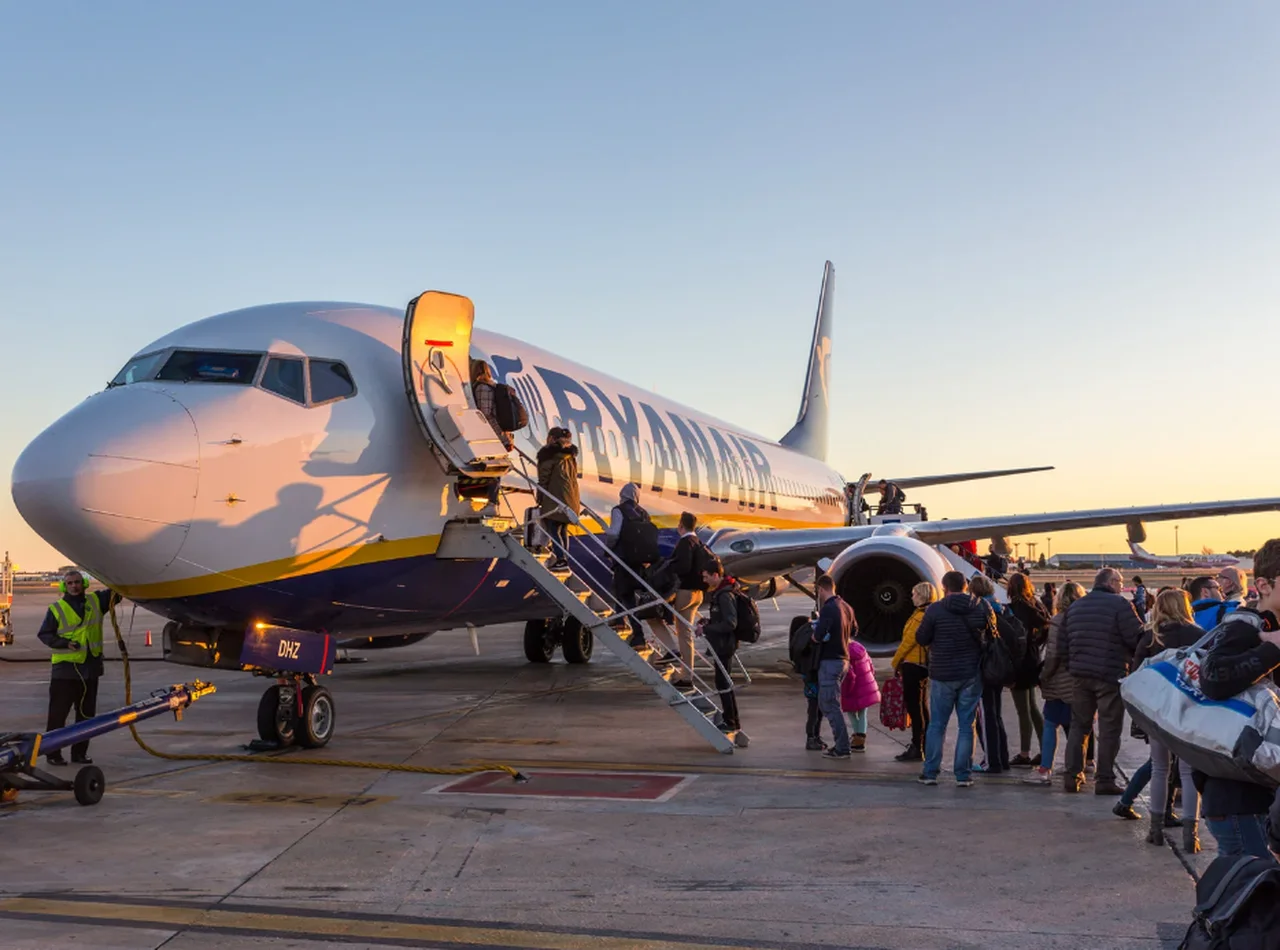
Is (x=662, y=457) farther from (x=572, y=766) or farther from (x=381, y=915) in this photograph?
(x=381, y=915)

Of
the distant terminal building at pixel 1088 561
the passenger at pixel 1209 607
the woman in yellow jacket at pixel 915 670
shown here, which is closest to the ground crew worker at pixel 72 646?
the woman in yellow jacket at pixel 915 670

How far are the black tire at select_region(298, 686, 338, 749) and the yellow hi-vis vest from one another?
174 cm

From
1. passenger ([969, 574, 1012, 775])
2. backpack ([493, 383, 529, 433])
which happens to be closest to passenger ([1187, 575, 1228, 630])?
passenger ([969, 574, 1012, 775])

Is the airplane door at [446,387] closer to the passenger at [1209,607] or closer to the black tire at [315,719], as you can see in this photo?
the black tire at [315,719]

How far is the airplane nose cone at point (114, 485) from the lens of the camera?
746cm

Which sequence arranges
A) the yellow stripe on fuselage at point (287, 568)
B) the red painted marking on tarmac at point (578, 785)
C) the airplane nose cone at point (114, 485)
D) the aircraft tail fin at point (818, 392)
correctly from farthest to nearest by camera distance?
1. the aircraft tail fin at point (818, 392)
2. the yellow stripe on fuselage at point (287, 568)
3. the red painted marking on tarmac at point (578, 785)
4. the airplane nose cone at point (114, 485)

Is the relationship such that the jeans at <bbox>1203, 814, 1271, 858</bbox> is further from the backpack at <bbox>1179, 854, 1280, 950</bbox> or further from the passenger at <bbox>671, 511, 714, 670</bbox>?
the passenger at <bbox>671, 511, 714, 670</bbox>

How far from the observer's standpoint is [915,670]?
31.0ft

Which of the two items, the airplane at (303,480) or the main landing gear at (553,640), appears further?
the main landing gear at (553,640)

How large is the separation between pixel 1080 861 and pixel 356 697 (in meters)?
9.99

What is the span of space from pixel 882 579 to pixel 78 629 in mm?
8591

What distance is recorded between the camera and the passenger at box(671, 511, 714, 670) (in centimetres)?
1077

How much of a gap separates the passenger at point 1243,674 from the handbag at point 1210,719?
0.19 ft

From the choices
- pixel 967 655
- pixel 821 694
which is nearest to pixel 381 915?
pixel 967 655
